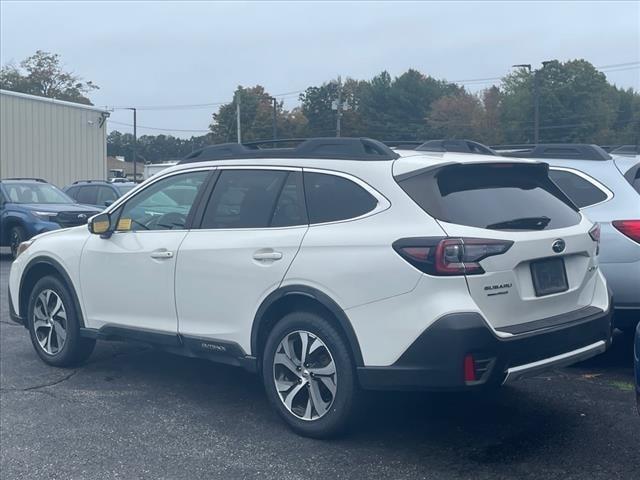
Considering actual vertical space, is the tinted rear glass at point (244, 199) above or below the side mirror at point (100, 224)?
above

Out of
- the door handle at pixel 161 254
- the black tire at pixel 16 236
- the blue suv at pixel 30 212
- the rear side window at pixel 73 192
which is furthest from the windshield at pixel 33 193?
the door handle at pixel 161 254

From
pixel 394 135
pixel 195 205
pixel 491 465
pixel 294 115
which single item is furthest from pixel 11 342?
pixel 294 115

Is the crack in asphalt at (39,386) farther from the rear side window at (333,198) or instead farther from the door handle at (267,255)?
the rear side window at (333,198)

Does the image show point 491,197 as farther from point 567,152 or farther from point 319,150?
point 567,152

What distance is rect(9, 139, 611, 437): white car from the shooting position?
482 cm

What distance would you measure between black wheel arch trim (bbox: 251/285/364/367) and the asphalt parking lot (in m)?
0.61

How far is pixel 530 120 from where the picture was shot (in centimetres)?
4000

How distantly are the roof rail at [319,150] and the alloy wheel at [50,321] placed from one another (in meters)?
1.94

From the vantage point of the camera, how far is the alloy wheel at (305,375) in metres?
5.34

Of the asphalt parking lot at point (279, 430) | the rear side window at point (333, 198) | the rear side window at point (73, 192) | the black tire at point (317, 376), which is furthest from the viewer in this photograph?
the rear side window at point (73, 192)

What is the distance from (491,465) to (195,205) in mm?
2738

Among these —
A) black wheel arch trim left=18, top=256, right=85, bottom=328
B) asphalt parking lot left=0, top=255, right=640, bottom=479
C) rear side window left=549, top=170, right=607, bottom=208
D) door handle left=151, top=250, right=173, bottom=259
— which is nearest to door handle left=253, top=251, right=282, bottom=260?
door handle left=151, top=250, right=173, bottom=259

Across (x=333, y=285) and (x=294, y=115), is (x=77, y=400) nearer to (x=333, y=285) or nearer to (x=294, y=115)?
(x=333, y=285)

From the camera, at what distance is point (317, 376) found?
537 cm
